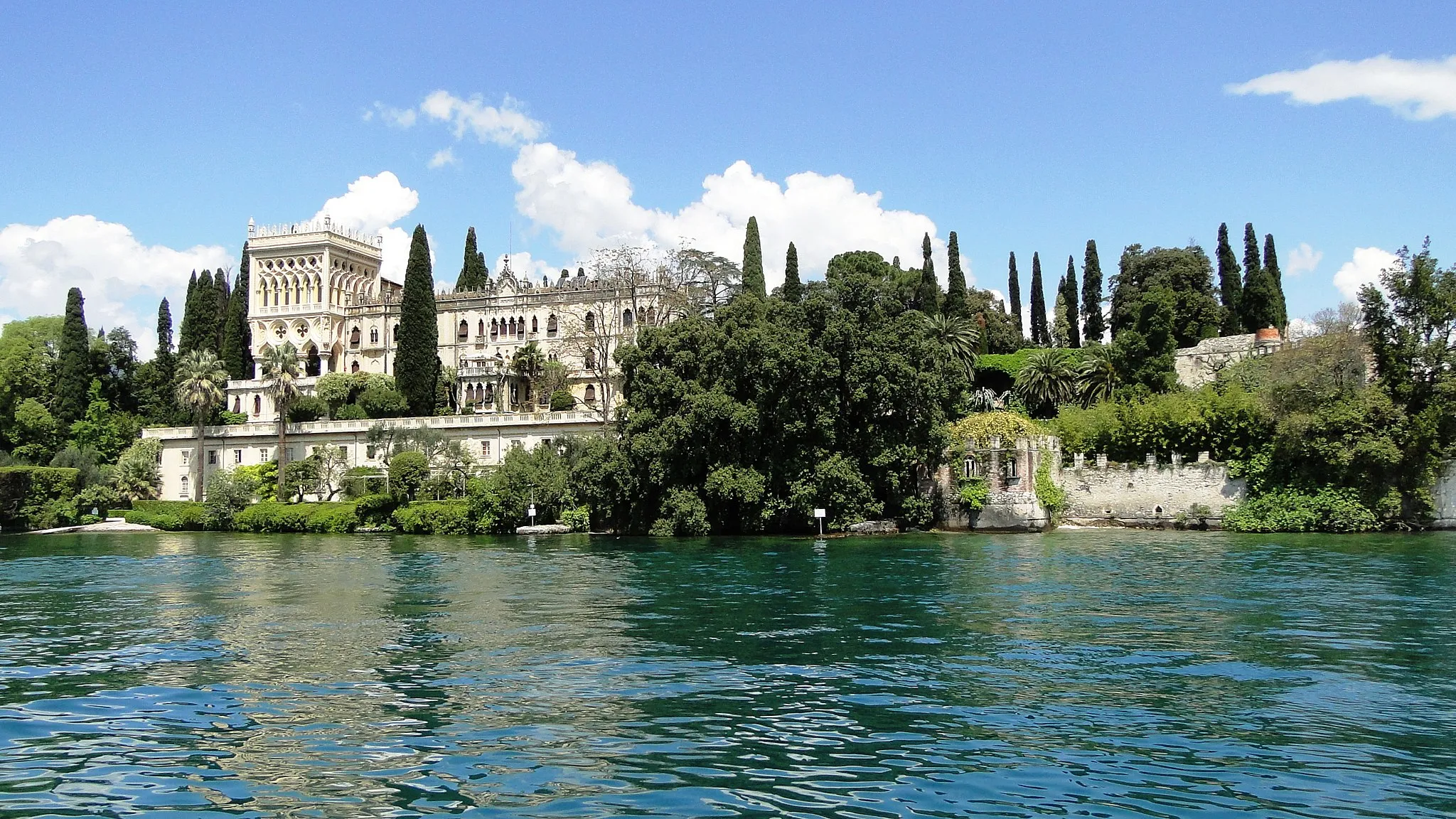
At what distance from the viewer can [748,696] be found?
13734 millimetres

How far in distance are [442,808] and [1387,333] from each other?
1650 inches

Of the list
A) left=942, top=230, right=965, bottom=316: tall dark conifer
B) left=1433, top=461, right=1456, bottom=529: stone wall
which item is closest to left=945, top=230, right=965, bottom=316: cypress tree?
left=942, top=230, right=965, bottom=316: tall dark conifer

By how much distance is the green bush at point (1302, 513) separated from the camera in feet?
135

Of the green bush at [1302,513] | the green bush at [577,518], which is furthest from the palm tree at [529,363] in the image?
the green bush at [1302,513]

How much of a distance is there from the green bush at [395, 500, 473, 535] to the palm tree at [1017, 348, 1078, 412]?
28431mm

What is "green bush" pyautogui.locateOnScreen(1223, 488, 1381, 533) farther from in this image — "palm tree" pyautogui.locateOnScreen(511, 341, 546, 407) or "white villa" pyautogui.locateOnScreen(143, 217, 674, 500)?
"palm tree" pyautogui.locateOnScreen(511, 341, 546, 407)

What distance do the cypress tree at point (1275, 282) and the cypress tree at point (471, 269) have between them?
52520 mm

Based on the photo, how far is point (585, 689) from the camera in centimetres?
1416

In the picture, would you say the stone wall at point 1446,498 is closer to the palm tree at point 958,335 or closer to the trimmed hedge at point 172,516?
the palm tree at point 958,335

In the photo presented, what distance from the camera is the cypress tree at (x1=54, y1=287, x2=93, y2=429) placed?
69500 mm

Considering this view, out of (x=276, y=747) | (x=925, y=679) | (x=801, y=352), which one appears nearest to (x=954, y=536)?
(x=801, y=352)

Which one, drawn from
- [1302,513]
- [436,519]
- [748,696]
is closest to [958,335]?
[1302,513]

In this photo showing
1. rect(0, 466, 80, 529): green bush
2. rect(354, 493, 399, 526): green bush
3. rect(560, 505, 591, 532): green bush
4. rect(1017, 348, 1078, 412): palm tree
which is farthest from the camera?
rect(0, 466, 80, 529): green bush

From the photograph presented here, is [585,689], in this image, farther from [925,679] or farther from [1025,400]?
[1025,400]
